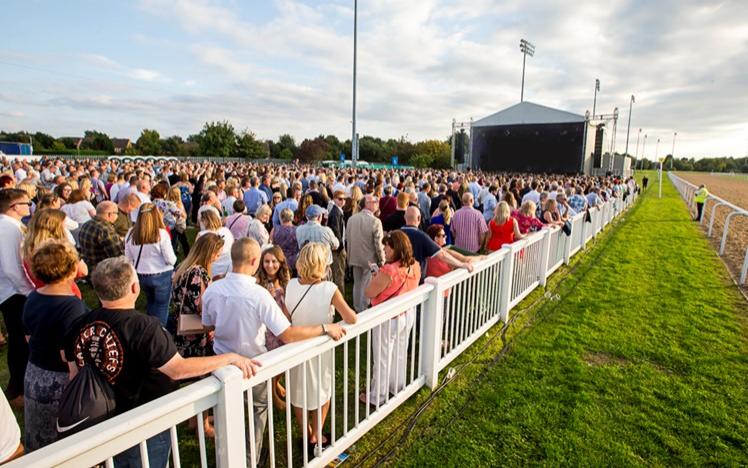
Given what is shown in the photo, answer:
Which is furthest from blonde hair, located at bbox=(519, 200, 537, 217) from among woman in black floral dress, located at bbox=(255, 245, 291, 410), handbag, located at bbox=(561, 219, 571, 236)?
woman in black floral dress, located at bbox=(255, 245, 291, 410)

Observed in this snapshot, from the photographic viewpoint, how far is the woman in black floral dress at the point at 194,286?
3.09 meters

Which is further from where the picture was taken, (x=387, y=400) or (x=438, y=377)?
(x=438, y=377)

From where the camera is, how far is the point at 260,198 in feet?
29.7

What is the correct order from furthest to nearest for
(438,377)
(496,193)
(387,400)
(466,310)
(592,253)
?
(496,193)
(592,253)
(466,310)
(438,377)
(387,400)

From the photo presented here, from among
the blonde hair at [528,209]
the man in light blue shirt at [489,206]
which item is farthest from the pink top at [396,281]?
the man in light blue shirt at [489,206]

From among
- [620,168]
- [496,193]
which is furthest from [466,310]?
[620,168]

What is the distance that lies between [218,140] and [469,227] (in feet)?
191

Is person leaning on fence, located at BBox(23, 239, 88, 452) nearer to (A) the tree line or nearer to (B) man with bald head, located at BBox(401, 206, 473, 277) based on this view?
(B) man with bald head, located at BBox(401, 206, 473, 277)

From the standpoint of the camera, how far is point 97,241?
4.40 m

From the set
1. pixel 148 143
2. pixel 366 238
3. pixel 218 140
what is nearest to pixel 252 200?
pixel 366 238

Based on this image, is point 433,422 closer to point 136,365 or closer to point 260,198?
point 136,365

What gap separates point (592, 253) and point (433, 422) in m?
8.71

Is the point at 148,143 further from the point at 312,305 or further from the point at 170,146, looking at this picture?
the point at 312,305

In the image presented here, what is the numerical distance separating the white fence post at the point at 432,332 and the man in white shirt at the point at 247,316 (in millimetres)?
1339
